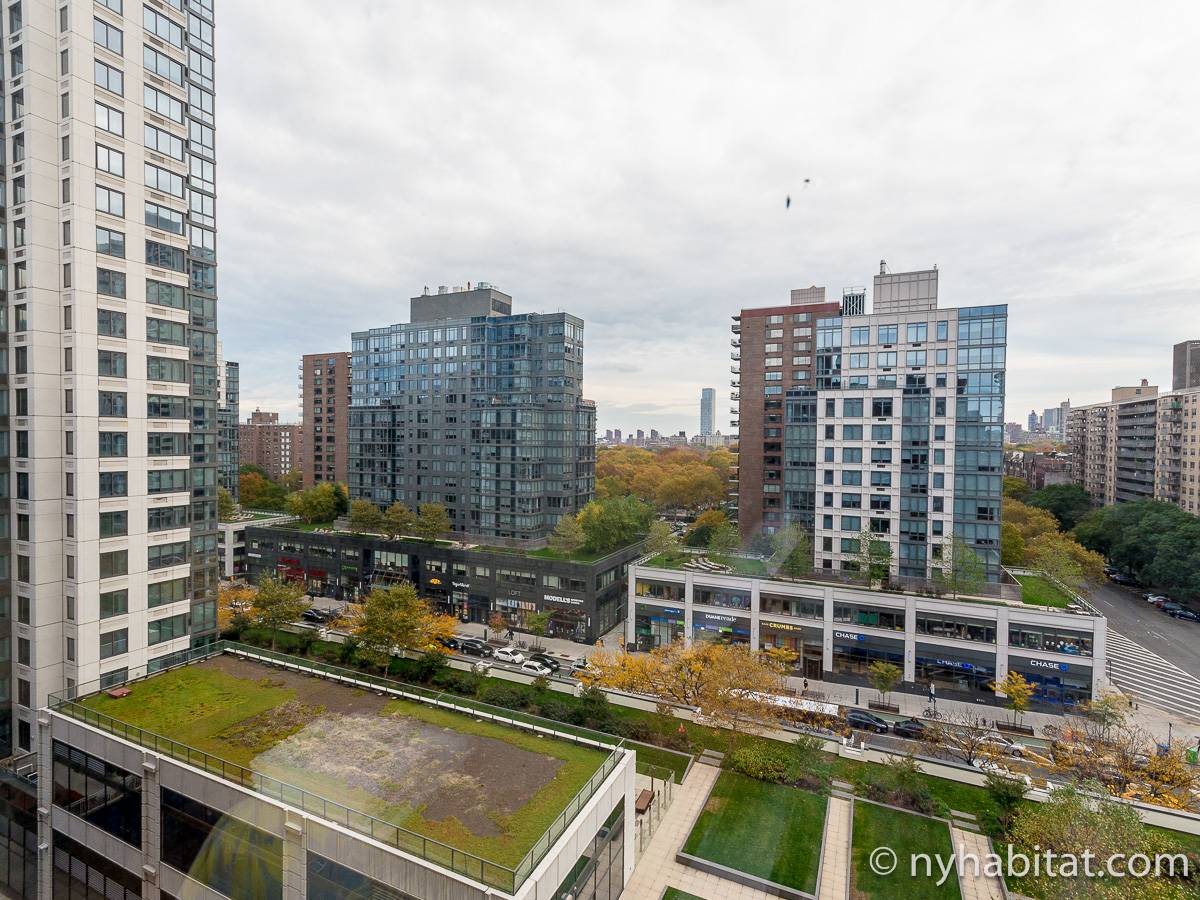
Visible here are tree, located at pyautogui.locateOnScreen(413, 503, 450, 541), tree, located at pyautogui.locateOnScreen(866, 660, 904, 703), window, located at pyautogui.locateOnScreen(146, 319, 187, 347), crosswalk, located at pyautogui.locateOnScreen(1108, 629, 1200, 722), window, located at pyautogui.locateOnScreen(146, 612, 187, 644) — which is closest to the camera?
window, located at pyautogui.locateOnScreen(146, 319, 187, 347)

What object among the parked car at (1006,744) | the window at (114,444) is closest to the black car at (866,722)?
the parked car at (1006,744)

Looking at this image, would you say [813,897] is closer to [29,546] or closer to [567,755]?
[567,755]

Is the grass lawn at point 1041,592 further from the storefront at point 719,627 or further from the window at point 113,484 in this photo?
the window at point 113,484

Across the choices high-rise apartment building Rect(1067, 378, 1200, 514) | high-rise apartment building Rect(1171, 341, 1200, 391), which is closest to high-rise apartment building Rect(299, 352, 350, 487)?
high-rise apartment building Rect(1067, 378, 1200, 514)

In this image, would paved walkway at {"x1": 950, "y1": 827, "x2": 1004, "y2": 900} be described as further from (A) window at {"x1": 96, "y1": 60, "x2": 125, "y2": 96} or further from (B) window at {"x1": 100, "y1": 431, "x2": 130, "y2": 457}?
(A) window at {"x1": 96, "y1": 60, "x2": 125, "y2": 96}

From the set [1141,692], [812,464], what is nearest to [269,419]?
[812,464]

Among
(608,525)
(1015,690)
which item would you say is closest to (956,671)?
(1015,690)
